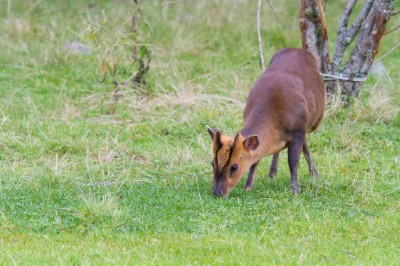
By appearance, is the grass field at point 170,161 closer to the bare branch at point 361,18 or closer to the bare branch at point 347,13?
the bare branch at point 361,18

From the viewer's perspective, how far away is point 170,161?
28.2ft

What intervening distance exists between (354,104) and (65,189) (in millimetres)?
4039

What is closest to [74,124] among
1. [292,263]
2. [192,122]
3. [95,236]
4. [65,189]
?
[192,122]

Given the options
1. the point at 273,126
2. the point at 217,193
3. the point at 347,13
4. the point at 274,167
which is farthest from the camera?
the point at 347,13

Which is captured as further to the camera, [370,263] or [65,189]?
[65,189]

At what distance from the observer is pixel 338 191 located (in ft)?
24.9

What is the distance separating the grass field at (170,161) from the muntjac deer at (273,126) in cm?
21

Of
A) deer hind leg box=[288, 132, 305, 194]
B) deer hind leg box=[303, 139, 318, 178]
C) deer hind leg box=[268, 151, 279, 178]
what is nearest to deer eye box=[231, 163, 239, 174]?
deer hind leg box=[288, 132, 305, 194]

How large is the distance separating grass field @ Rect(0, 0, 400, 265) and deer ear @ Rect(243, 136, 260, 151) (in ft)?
1.39

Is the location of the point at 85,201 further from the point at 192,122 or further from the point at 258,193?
the point at 192,122

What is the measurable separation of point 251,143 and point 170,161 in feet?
4.84

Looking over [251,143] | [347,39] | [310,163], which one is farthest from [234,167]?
[347,39]

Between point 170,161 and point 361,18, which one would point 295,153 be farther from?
point 361,18

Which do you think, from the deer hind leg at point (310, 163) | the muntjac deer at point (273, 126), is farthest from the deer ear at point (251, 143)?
the deer hind leg at point (310, 163)
